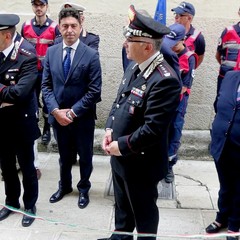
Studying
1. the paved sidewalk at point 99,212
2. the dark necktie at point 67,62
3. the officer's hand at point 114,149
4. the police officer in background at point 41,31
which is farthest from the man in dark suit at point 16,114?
the police officer in background at point 41,31

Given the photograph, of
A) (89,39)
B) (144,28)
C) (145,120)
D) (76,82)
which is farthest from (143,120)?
(89,39)

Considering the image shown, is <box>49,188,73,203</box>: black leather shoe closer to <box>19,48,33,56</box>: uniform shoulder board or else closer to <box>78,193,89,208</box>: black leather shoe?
<box>78,193,89,208</box>: black leather shoe

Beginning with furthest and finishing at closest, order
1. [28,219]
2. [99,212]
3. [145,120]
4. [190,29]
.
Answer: [190,29]
[99,212]
[28,219]
[145,120]

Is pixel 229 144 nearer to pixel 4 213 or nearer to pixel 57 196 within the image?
pixel 57 196

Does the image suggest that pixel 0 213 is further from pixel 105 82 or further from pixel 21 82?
pixel 105 82

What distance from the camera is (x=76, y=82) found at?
13.6ft

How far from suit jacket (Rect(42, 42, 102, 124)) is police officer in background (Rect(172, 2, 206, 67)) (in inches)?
61.3

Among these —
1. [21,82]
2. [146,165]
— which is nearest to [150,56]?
[146,165]

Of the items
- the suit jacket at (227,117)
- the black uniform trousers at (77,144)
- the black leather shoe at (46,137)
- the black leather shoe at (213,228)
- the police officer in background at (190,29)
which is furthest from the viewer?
the black leather shoe at (46,137)

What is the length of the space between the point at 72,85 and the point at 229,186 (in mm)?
1644

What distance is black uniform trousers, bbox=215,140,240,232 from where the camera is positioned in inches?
140

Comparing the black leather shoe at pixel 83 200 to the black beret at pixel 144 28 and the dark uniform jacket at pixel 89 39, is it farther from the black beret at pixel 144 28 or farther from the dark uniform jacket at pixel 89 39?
the black beret at pixel 144 28

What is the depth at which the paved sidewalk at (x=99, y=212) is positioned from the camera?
392cm

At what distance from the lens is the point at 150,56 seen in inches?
119
